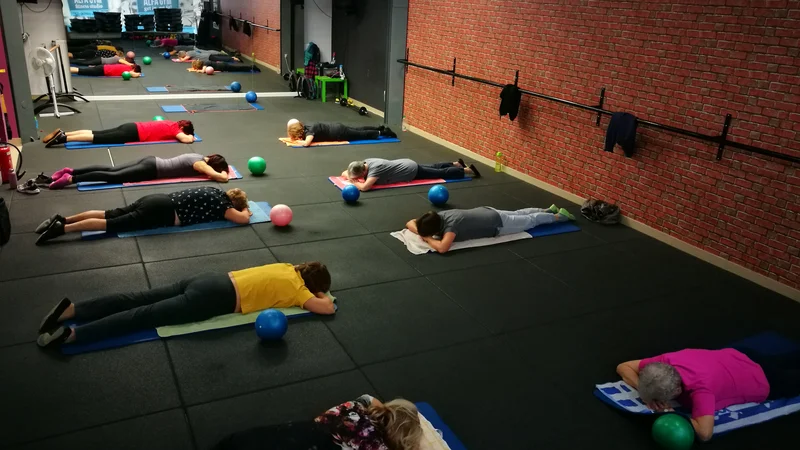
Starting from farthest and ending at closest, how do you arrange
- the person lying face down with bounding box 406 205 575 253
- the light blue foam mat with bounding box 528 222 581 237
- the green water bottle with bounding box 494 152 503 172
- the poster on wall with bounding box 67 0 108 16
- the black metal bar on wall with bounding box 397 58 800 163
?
the poster on wall with bounding box 67 0 108 16 < the green water bottle with bounding box 494 152 503 172 < the light blue foam mat with bounding box 528 222 581 237 < the person lying face down with bounding box 406 205 575 253 < the black metal bar on wall with bounding box 397 58 800 163

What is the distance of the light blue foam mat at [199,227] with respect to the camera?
536 centimetres

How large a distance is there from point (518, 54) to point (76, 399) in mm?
6341

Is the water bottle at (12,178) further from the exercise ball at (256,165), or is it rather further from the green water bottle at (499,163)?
the green water bottle at (499,163)

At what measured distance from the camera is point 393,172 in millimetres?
7180

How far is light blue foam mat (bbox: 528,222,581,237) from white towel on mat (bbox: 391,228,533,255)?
129mm

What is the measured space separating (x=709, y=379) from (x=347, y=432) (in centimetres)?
215

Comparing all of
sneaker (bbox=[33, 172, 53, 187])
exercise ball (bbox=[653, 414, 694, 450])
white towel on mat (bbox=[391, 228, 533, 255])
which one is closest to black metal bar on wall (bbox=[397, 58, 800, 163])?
white towel on mat (bbox=[391, 228, 533, 255])

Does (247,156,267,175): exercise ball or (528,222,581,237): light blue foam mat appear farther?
(247,156,267,175): exercise ball

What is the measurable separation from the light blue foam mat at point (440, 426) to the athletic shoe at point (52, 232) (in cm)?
366

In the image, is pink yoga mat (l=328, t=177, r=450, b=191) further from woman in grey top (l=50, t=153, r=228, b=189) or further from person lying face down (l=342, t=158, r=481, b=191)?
woman in grey top (l=50, t=153, r=228, b=189)

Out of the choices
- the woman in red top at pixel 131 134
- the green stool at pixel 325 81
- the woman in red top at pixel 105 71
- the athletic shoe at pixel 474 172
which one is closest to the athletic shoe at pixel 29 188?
the woman in red top at pixel 131 134

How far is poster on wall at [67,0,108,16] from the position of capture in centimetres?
1892

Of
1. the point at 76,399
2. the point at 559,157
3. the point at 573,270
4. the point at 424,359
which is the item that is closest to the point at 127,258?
the point at 76,399

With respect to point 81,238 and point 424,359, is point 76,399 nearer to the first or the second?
point 424,359
